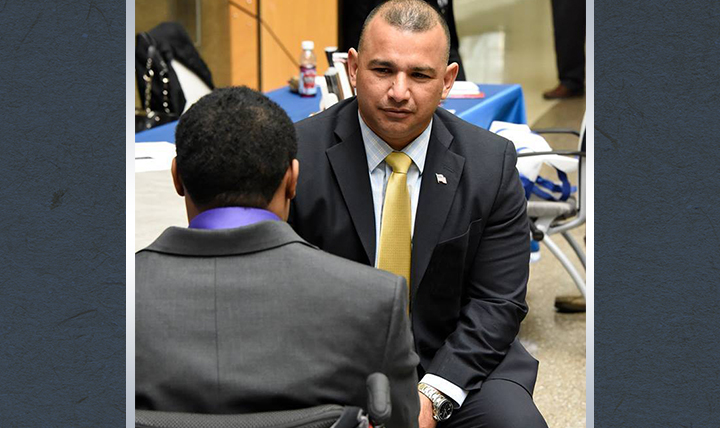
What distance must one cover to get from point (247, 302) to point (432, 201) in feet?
2.20

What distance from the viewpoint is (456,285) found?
1912 millimetres

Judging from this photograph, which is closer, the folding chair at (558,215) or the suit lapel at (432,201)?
the suit lapel at (432,201)

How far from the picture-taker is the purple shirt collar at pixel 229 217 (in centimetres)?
134

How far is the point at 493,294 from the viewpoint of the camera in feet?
6.33

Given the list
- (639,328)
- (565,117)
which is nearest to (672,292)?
(639,328)

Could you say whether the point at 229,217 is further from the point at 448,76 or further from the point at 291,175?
the point at 448,76

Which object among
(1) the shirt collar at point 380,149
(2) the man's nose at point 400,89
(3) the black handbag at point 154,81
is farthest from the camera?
(3) the black handbag at point 154,81

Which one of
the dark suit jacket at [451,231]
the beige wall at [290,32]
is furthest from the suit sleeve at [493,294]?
the beige wall at [290,32]

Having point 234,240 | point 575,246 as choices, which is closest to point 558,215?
point 575,246

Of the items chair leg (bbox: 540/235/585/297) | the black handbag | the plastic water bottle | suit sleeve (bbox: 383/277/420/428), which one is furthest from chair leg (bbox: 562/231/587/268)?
suit sleeve (bbox: 383/277/420/428)

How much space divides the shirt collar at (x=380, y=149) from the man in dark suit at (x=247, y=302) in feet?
1.85

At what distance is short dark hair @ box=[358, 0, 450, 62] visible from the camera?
6.01ft

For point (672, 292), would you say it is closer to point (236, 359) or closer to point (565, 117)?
point (236, 359)
